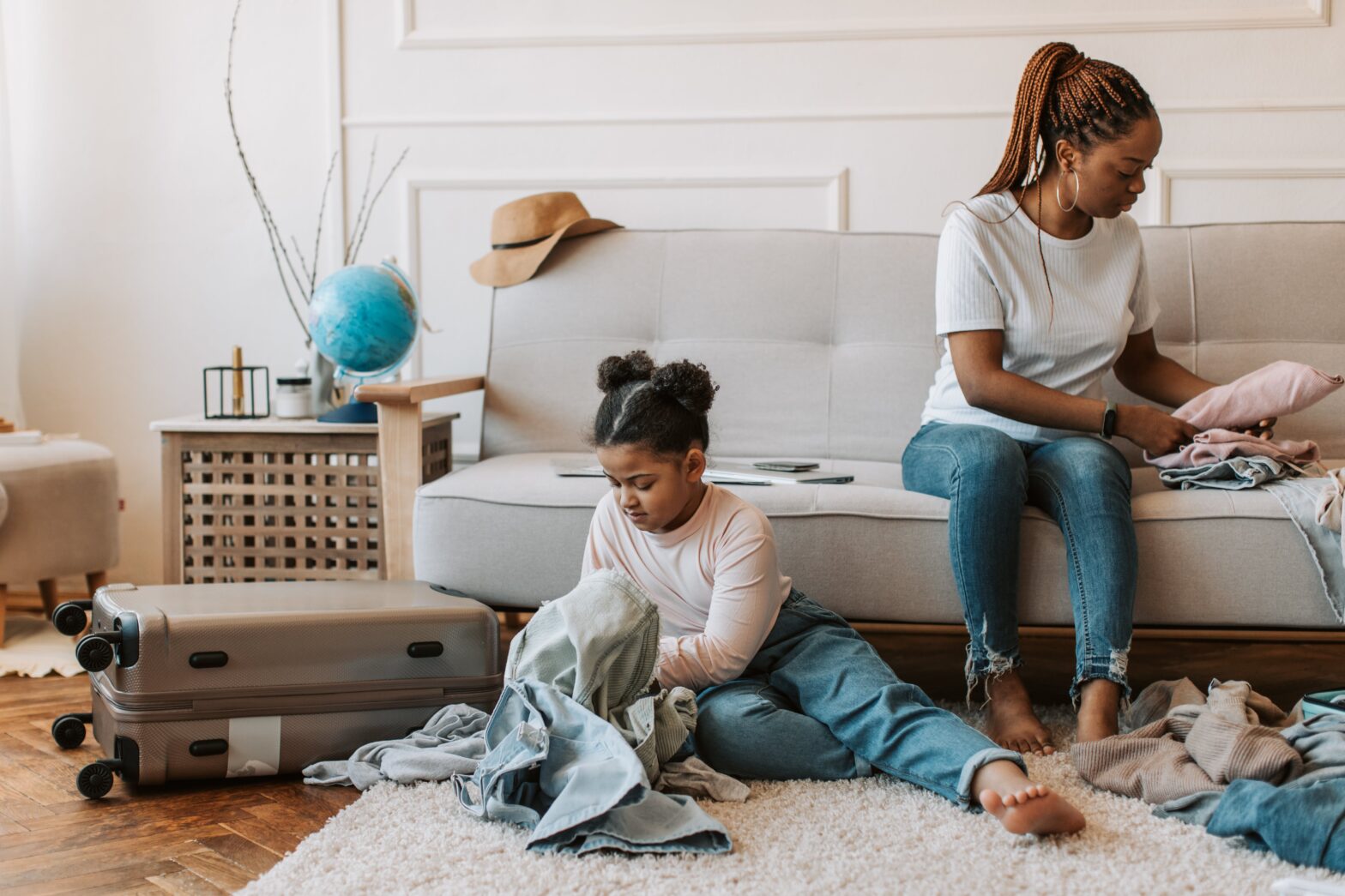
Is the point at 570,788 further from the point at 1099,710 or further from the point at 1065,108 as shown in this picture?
the point at 1065,108

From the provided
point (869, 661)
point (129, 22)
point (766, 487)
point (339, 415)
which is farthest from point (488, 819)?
point (129, 22)

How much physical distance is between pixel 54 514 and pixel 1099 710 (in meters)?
2.02

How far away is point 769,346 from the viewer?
93.7 inches

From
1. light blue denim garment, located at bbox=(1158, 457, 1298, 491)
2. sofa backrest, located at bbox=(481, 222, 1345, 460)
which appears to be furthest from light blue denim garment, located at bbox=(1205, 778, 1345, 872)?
sofa backrest, located at bbox=(481, 222, 1345, 460)

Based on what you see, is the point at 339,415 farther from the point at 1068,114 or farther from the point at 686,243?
the point at 1068,114

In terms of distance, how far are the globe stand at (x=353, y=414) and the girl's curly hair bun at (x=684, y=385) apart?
938mm

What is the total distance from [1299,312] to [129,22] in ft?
8.79

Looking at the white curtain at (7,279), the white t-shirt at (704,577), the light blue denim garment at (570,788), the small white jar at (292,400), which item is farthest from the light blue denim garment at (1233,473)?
the white curtain at (7,279)

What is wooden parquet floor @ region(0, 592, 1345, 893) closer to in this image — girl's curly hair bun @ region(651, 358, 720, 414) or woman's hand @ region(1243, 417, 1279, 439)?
woman's hand @ region(1243, 417, 1279, 439)

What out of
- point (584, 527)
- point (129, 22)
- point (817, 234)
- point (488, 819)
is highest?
Answer: point (129, 22)

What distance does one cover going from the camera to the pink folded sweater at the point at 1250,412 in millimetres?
1813

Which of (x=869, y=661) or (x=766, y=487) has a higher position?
(x=766, y=487)

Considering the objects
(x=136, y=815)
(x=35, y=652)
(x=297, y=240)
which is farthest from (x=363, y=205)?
(x=136, y=815)

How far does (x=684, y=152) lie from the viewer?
111 inches
